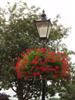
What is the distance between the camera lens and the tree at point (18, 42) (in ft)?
81.0

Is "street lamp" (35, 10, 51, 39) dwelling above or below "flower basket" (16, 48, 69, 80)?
above

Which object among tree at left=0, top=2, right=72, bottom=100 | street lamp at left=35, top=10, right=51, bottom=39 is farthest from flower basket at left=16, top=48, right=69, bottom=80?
tree at left=0, top=2, right=72, bottom=100

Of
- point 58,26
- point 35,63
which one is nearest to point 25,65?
point 35,63

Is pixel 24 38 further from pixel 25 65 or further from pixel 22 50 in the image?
pixel 25 65

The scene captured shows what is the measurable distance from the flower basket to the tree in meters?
9.58

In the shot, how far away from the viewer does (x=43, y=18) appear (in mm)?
15164

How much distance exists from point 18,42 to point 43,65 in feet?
36.3

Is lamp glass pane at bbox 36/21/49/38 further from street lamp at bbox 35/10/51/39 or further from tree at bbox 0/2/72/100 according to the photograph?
tree at bbox 0/2/72/100

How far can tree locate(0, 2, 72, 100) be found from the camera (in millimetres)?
24698

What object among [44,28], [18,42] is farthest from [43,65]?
[18,42]

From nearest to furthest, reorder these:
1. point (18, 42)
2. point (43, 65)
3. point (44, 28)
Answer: point (43, 65) → point (44, 28) → point (18, 42)

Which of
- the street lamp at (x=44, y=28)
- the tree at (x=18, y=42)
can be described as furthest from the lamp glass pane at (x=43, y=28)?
the tree at (x=18, y=42)

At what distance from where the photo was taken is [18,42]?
24.8 meters

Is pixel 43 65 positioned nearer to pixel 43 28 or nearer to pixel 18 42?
pixel 43 28
